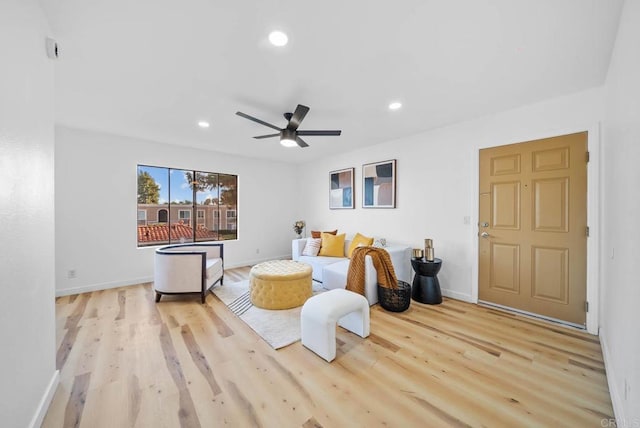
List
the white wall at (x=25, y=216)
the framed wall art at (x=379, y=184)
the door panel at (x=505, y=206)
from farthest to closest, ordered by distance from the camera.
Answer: the framed wall art at (x=379, y=184), the door panel at (x=505, y=206), the white wall at (x=25, y=216)

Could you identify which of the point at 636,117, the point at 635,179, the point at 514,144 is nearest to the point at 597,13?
the point at 636,117

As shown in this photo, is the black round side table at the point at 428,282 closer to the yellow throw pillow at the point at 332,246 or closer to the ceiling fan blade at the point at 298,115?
the yellow throw pillow at the point at 332,246

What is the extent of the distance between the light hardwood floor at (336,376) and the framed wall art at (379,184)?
81.5 inches

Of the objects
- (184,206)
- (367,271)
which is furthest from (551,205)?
(184,206)

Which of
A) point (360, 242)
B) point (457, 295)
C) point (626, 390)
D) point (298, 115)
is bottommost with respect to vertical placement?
point (457, 295)

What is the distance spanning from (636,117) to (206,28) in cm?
257

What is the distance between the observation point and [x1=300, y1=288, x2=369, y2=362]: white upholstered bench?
201cm

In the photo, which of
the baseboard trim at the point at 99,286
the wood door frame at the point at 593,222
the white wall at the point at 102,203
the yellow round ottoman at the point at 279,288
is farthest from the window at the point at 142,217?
the wood door frame at the point at 593,222

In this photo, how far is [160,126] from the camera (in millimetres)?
3484

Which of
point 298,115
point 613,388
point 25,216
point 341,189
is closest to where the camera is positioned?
point 25,216

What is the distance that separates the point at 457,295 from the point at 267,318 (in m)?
2.59

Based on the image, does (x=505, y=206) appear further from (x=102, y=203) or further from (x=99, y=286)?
(x=99, y=286)

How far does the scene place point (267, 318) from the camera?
279cm

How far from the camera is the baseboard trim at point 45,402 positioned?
53.3 inches
